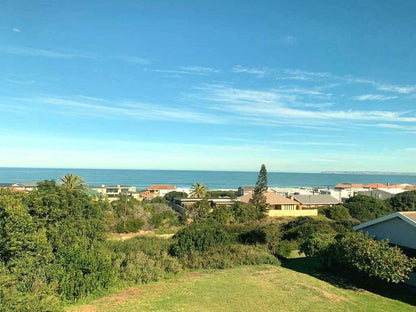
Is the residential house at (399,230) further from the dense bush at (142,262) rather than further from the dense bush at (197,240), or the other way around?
the dense bush at (142,262)

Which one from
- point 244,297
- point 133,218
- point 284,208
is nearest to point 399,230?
point 244,297

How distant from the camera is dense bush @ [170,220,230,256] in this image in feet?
58.6

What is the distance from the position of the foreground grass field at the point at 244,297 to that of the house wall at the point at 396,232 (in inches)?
135

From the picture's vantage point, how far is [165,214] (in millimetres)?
37000

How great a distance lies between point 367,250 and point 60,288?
1325 centimetres

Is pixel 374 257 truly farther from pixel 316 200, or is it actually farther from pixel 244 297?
pixel 316 200

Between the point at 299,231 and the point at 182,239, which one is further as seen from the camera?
the point at 299,231

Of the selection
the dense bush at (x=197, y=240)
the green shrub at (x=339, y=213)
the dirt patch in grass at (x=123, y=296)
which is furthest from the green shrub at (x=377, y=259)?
the green shrub at (x=339, y=213)

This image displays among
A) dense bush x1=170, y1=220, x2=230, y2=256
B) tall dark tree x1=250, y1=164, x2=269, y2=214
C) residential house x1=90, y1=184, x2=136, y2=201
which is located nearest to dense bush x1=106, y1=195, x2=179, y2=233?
tall dark tree x1=250, y1=164, x2=269, y2=214

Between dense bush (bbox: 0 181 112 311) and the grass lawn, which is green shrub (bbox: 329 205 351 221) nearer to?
the grass lawn

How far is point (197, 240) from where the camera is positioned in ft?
60.3

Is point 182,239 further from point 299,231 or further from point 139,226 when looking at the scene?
point 139,226

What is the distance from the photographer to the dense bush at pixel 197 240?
58.6ft

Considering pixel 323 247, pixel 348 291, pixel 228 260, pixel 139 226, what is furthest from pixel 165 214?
pixel 348 291
